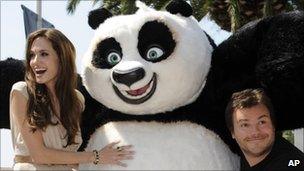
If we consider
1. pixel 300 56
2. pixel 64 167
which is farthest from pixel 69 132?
pixel 300 56

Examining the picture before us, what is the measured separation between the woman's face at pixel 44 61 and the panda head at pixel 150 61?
16.3 inches

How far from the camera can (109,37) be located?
3895mm

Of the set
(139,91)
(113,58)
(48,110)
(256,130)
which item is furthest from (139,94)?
(256,130)

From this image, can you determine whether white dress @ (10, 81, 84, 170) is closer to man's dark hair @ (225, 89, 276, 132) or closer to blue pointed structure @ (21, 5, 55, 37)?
man's dark hair @ (225, 89, 276, 132)

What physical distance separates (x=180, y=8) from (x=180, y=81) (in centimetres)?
56

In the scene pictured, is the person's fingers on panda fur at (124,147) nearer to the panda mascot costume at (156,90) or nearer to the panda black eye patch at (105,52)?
the panda mascot costume at (156,90)

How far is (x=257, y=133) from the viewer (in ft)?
10.3

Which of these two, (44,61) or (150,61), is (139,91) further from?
(44,61)

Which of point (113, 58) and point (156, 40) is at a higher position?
point (156, 40)

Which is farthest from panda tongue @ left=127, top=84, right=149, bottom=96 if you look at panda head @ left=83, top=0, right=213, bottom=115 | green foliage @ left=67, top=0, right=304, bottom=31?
green foliage @ left=67, top=0, right=304, bottom=31

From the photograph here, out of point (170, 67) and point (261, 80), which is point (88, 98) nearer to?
point (170, 67)

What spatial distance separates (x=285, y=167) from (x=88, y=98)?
173cm

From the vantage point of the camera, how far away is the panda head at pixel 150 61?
3734mm

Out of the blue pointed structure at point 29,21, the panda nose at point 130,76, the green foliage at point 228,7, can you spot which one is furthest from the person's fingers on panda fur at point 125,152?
the green foliage at point 228,7
